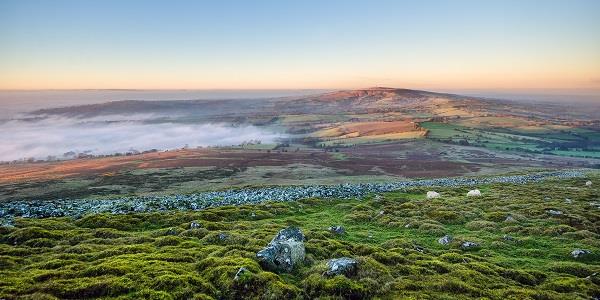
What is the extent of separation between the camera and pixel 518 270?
20953 mm

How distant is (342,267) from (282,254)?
135 inches

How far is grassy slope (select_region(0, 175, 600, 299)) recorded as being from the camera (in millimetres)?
17609

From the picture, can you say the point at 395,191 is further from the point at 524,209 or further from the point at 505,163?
the point at 505,163

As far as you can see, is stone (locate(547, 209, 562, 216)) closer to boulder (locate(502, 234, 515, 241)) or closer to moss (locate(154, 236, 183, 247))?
boulder (locate(502, 234, 515, 241))

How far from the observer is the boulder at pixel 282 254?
20094mm

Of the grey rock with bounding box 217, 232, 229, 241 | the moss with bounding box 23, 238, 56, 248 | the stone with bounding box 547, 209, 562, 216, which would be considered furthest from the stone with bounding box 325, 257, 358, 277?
the stone with bounding box 547, 209, 562, 216

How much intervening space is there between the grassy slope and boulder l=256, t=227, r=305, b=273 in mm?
623

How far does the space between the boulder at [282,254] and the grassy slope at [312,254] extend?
Answer: 2.04 ft

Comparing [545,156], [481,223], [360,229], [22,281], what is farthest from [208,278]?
[545,156]

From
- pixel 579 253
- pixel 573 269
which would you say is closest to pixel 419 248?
pixel 573 269

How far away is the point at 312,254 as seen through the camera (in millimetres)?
22531

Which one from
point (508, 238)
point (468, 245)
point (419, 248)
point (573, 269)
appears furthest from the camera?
point (508, 238)

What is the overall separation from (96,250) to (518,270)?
2428cm

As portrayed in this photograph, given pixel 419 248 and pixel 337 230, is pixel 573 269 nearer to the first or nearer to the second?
pixel 419 248
